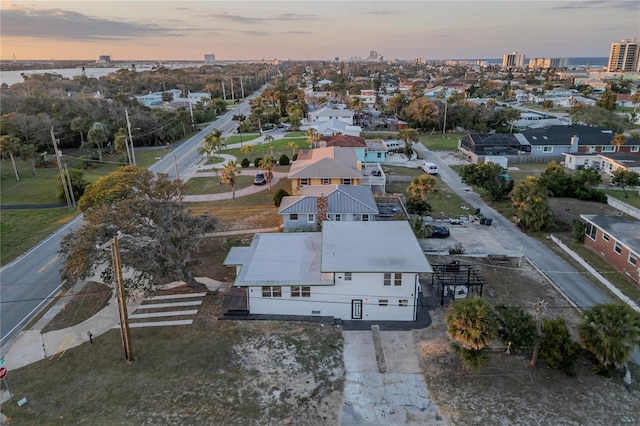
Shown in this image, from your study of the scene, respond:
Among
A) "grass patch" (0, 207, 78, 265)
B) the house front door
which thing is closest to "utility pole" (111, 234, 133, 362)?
the house front door

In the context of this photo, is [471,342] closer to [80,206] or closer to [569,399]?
[569,399]

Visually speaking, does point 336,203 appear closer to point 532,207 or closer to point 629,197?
point 532,207

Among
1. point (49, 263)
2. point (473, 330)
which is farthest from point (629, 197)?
point (49, 263)

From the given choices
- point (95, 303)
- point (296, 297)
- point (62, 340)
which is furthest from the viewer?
point (95, 303)

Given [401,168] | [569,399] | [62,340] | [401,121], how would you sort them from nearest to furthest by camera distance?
[569,399] < [62,340] < [401,168] < [401,121]

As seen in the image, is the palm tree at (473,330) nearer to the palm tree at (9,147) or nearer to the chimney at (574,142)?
the chimney at (574,142)

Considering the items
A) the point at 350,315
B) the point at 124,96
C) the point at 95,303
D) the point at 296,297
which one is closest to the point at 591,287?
the point at 350,315
